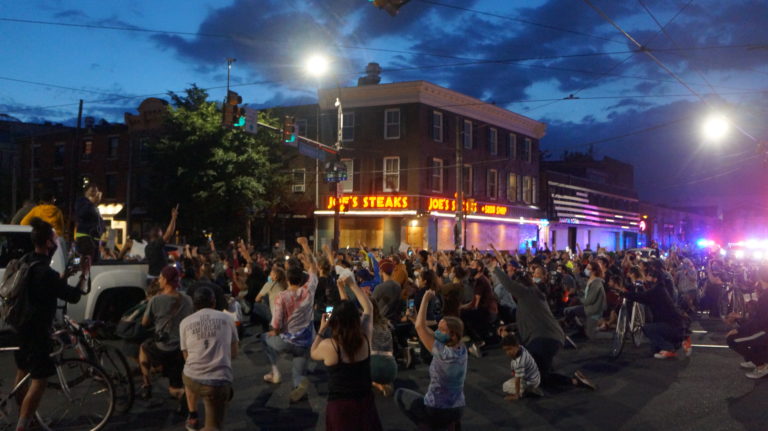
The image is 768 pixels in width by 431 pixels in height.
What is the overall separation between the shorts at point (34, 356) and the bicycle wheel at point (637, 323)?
31.8 feet

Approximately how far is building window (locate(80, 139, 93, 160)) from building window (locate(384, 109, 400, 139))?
78.1 ft

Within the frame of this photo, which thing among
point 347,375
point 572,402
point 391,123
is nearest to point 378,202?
point 391,123

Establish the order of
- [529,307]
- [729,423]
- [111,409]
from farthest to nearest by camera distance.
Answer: [529,307]
[729,423]
[111,409]

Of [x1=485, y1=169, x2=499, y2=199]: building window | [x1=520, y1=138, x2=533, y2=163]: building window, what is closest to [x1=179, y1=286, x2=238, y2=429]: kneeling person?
[x1=485, y1=169, x2=499, y2=199]: building window

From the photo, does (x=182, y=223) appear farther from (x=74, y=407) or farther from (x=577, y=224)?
(x=577, y=224)

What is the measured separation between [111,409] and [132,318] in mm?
1400

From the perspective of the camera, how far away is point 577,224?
171ft

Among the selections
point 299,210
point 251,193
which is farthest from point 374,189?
point 251,193

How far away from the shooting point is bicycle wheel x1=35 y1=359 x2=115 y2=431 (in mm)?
6062

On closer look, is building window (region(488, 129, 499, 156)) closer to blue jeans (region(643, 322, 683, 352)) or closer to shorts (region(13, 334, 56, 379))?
blue jeans (region(643, 322, 683, 352))

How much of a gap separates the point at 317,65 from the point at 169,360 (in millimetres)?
14444

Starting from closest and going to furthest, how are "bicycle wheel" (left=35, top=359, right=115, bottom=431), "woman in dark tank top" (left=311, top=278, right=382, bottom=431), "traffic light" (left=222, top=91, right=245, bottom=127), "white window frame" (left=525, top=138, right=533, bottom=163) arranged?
"woman in dark tank top" (left=311, top=278, right=382, bottom=431)
"bicycle wheel" (left=35, top=359, right=115, bottom=431)
"traffic light" (left=222, top=91, right=245, bottom=127)
"white window frame" (left=525, top=138, right=533, bottom=163)

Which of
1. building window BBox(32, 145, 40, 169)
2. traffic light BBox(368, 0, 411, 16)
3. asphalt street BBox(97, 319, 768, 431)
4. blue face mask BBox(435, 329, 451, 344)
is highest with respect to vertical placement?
building window BBox(32, 145, 40, 169)

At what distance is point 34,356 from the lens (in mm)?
5418
